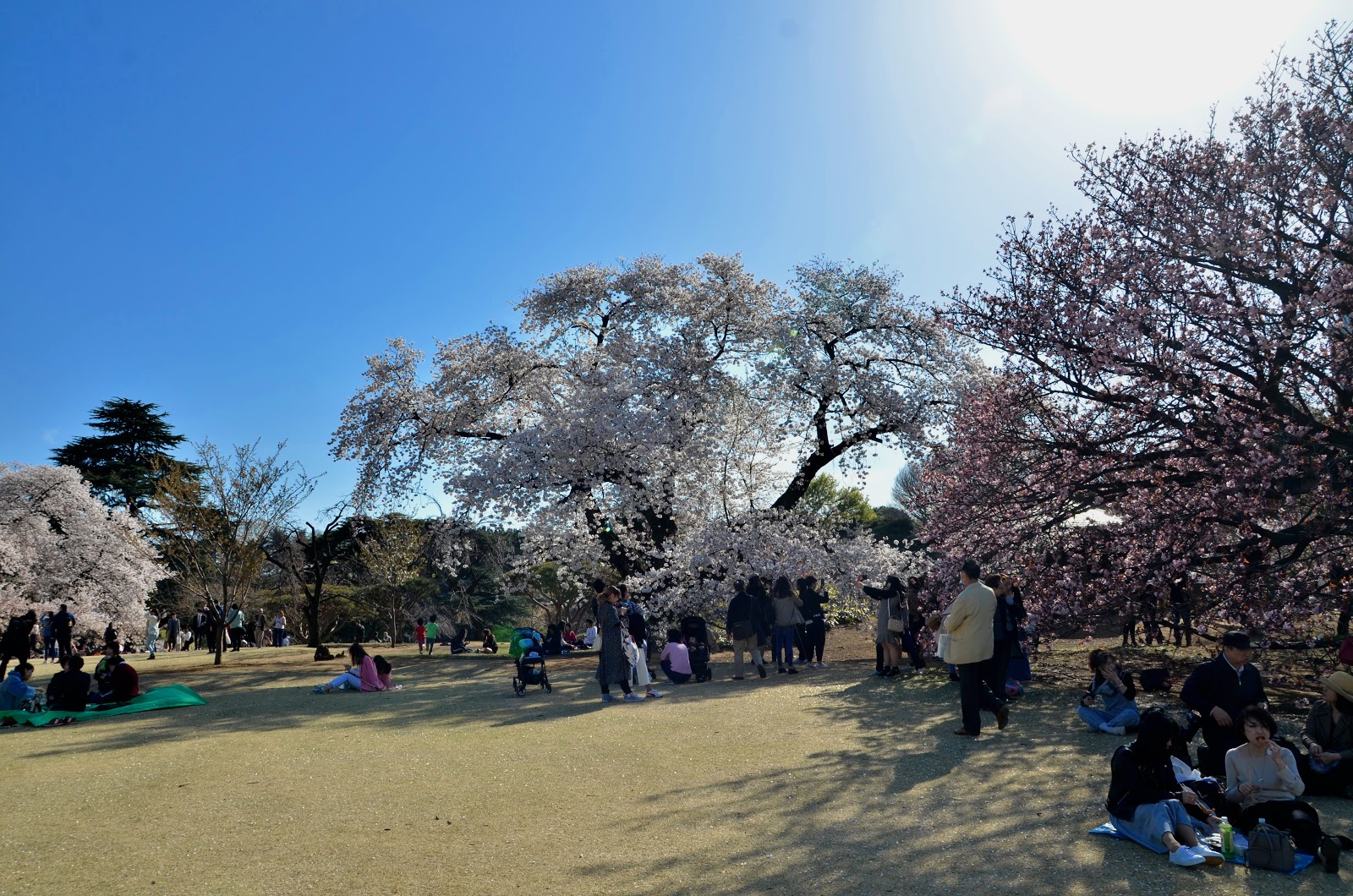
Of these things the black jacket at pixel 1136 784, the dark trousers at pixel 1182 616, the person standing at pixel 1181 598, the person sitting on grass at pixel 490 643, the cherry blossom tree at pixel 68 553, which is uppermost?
the cherry blossom tree at pixel 68 553

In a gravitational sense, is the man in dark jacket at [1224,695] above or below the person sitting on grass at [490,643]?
above

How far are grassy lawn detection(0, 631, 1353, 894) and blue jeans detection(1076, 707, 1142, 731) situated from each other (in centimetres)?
21

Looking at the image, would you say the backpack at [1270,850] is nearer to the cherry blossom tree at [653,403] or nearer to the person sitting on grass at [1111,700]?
the person sitting on grass at [1111,700]

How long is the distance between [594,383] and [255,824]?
51.9 feet

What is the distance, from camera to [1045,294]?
11578 mm

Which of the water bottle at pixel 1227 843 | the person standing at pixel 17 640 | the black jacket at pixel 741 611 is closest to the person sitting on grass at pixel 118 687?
the person standing at pixel 17 640

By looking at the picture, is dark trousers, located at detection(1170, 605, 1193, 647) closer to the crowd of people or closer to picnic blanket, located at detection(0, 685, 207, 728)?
the crowd of people

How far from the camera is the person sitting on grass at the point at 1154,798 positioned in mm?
4750

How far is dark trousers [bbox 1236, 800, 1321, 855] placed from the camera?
4.62 metres

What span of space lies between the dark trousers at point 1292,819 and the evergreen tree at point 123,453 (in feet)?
139

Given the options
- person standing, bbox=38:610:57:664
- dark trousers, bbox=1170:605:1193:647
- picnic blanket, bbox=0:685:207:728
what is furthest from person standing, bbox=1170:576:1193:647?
person standing, bbox=38:610:57:664

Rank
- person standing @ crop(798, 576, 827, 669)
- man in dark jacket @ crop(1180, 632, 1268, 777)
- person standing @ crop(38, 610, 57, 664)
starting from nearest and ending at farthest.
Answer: man in dark jacket @ crop(1180, 632, 1268, 777)
person standing @ crop(798, 576, 827, 669)
person standing @ crop(38, 610, 57, 664)

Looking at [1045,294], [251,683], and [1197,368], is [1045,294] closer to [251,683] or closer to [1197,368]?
[1197,368]

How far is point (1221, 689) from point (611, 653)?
7.86 meters
